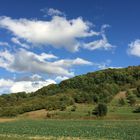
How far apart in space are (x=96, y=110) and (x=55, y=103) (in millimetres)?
36573

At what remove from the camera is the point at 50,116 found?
443 feet

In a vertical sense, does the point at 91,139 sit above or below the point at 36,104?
below

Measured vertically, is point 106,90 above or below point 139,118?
above

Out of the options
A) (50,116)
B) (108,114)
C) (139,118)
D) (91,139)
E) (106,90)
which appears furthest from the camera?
(106,90)

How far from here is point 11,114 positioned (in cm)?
16525

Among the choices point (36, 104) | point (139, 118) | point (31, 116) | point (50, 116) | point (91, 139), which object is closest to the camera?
point (91, 139)

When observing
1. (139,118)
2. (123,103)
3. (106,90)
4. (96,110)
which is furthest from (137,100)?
(139,118)

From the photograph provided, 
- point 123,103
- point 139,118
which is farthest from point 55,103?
point 139,118

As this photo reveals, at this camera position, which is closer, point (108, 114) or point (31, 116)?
point (108, 114)

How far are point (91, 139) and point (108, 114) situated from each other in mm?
81126

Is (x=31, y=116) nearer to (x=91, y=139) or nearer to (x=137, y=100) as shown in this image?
(x=137, y=100)

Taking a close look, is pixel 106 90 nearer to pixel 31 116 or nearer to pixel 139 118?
pixel 31 116

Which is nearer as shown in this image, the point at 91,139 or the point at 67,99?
the point at 91,139

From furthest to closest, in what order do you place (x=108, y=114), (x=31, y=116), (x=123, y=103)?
(x=123, y=103) < (x=31, y=116) < (x=108, y=114)
